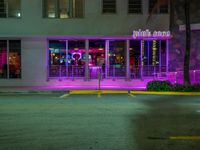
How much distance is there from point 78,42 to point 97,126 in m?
19.1

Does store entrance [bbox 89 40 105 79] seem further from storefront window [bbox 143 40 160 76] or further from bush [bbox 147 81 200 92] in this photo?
bush [bbox 147 81 200 92]

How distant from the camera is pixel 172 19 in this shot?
104 feet

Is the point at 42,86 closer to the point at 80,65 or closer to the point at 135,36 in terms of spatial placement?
the point at 80,65

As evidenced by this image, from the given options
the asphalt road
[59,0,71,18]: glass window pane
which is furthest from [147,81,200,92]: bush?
[59,0,71,18]: glass window pane

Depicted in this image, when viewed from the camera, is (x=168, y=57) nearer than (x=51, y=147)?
No

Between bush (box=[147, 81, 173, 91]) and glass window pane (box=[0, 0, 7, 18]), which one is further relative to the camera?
glass window pane (box=[0, 0, 7, 18])

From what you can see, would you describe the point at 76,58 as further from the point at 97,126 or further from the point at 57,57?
the point at 97,126

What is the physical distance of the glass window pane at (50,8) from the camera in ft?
102

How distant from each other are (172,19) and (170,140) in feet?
71.0

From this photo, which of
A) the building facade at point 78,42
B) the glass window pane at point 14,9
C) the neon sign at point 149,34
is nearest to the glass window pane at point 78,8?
the building facade at point 78,42

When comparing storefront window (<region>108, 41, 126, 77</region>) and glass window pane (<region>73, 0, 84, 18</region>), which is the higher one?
glass window pane (<region>73, 0, 84, 18</region>)

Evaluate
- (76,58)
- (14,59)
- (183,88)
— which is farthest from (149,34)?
(14,59)

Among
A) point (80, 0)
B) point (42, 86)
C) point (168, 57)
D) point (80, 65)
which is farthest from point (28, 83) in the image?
point (168, 57)

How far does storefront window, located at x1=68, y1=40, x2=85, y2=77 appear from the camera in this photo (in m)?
31.5
